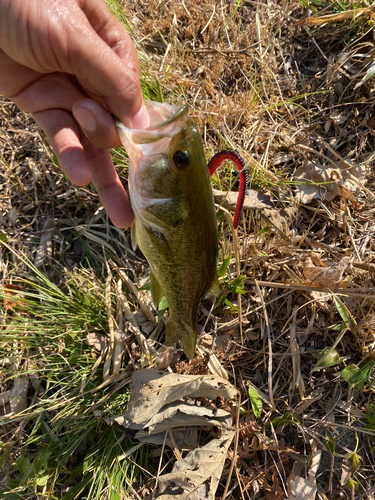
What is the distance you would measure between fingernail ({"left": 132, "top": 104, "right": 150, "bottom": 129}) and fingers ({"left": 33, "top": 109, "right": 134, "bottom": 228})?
448 mm

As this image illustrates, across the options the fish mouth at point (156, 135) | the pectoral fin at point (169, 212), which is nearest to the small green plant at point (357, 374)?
the pectoral fin at point (169, 212)

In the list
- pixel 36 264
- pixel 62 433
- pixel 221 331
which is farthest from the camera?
pixel 36 264

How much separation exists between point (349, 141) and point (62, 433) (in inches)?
151

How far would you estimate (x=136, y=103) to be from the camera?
221cm

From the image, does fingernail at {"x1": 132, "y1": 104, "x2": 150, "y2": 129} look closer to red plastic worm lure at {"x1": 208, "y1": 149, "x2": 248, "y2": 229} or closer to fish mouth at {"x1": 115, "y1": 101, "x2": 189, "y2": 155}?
fish mouth at {"x1": 115, "y1": 101, "x2": 189, "y2": 155}

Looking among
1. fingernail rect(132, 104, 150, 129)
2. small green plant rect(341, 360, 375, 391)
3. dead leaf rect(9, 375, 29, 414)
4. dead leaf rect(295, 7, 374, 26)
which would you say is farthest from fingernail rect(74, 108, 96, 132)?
dead leaf rect(295, 7, 374, 26)

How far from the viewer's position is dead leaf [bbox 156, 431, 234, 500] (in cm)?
245

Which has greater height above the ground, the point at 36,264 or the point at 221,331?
the point at 36,264

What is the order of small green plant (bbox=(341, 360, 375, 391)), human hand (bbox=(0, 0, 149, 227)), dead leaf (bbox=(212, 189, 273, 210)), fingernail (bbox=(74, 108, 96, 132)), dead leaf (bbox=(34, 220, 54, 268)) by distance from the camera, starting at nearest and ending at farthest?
1. human hand (bbox=(0, 0, 149, 227))
2. fingernail (bbox=(74, 108, 96, 132))
3. small green plant (bbox=(341, 360, 375, 391))
4. dead leaf (bbox=(212, 189, 273, 210))
5. dead leaf (bbox=(34, 220, 54, 268))

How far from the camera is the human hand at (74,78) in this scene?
Result: 6.77 feet

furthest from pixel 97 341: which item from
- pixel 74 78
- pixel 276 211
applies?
pixel 74 78

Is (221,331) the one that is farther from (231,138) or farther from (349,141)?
(349,141)

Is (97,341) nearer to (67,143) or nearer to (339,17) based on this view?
(67,143)

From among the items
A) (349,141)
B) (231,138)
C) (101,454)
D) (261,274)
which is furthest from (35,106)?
(349,141)
